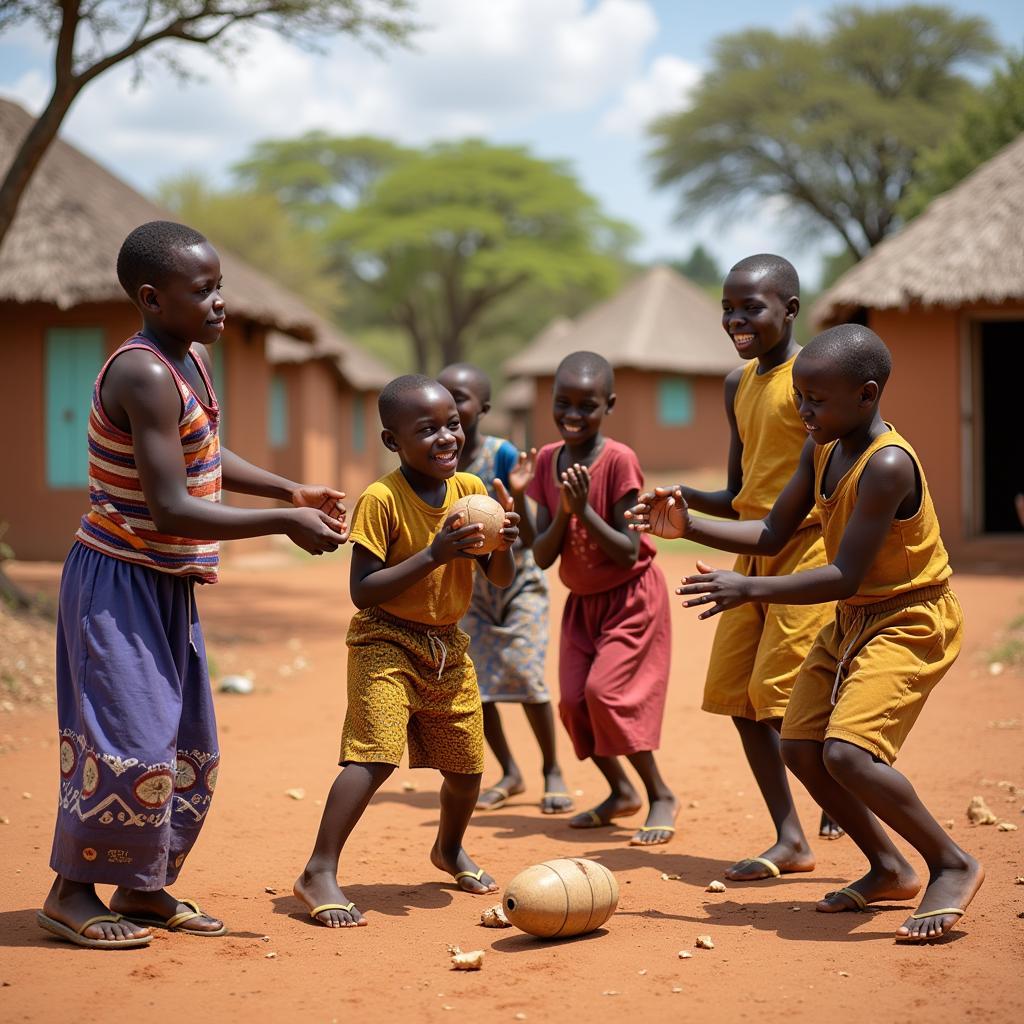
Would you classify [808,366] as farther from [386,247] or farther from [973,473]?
[386,247]

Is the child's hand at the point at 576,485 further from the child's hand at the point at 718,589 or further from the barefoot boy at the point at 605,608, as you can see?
the child's hand at the point at 718,589

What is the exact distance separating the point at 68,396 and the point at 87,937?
11139 mm

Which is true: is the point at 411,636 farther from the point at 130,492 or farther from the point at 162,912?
the point at 162,912

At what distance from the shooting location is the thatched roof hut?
493 inches

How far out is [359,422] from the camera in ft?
93.0

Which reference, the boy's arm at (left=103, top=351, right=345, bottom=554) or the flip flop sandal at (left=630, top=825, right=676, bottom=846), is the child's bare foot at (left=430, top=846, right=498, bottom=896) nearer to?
the flip flop sandal at (left=630, top=825, right=676, bottom=846)

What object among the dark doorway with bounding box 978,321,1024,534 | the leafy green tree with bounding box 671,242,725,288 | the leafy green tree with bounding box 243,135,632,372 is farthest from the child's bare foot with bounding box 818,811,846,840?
the leafy green tree with bounding box 671,242,725,288

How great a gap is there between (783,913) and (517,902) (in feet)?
2.67

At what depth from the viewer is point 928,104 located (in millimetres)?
28297

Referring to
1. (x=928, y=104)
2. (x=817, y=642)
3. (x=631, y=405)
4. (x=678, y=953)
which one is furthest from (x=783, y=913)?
(x=928, y=104)

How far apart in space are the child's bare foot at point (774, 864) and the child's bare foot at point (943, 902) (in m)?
0.67

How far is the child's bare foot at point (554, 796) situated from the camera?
505 cm

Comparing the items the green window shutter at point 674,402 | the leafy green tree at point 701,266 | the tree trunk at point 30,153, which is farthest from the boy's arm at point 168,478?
the leafy green tree at point 701,266

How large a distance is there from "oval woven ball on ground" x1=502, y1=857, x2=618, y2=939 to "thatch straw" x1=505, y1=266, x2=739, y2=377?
2047cm
